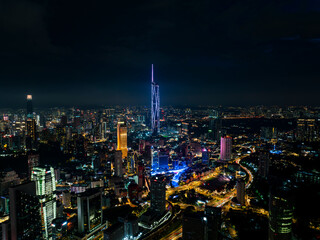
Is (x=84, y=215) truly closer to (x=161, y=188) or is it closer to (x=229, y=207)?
(x=161, y=188)

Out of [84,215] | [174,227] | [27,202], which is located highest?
[27,202]

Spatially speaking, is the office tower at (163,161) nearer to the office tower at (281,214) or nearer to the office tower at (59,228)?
the office tower at (59,228)

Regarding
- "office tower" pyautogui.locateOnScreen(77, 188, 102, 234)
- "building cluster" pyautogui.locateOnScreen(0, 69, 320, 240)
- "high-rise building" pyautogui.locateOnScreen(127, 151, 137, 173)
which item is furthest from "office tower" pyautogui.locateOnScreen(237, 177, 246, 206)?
"high-rise building" pyautogui.locateOnScreen(127, 151, 137, 173)

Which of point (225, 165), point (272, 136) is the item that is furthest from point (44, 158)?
point (272, 136)

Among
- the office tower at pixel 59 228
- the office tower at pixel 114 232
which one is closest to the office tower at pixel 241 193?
the office tower at pixel 114 232

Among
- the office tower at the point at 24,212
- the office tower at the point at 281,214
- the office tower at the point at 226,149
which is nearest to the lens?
the office tower at the point at 24,212

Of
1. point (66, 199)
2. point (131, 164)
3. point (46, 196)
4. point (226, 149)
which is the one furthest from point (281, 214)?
point (226, 149)

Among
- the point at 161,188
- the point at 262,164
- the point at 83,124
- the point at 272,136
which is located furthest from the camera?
the point at 83,124

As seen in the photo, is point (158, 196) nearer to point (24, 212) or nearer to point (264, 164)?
point (24, 212)
